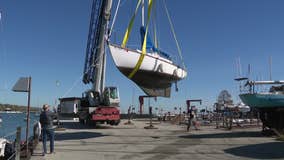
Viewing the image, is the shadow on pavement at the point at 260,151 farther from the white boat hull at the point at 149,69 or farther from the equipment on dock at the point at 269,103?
the white boat hull at the point at 149,69

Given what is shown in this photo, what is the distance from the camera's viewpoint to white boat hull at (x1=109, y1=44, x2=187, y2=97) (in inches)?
631

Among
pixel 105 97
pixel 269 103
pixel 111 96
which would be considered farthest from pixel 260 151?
pixel 105 97

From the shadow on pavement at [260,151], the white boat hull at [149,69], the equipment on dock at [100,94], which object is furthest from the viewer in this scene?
the equipment on dock at [100,94]

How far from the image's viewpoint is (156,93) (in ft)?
64.3

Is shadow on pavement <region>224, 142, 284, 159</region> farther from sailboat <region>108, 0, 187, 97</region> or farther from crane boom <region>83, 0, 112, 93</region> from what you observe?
crane boom <region>83, 0, 112, 93</region>

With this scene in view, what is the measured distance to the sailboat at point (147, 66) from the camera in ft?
52.6

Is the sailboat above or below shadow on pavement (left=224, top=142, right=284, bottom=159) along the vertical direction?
above

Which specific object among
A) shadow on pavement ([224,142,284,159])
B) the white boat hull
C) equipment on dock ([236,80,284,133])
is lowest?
shadow on pavement ([224,142,284,159])

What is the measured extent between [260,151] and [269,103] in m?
5.99

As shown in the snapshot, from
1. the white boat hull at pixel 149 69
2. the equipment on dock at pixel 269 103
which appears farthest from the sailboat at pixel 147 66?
the equipment on dock at pixel 269 103

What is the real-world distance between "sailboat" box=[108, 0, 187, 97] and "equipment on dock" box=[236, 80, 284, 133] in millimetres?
4101

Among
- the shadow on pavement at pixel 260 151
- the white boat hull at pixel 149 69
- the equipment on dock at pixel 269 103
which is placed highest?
the white boat hull at pixel 149 69

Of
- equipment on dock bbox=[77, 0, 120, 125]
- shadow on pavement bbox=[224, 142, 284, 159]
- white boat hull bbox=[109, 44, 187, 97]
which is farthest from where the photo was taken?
equipment on dock bbox=[77, 0, 120, 125]

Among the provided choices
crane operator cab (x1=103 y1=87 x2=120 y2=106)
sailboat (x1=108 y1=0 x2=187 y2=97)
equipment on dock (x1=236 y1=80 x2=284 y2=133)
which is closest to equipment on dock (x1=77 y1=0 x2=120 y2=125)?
crane operator cab (x1=103 y1=87 x2=120 y2=106)
